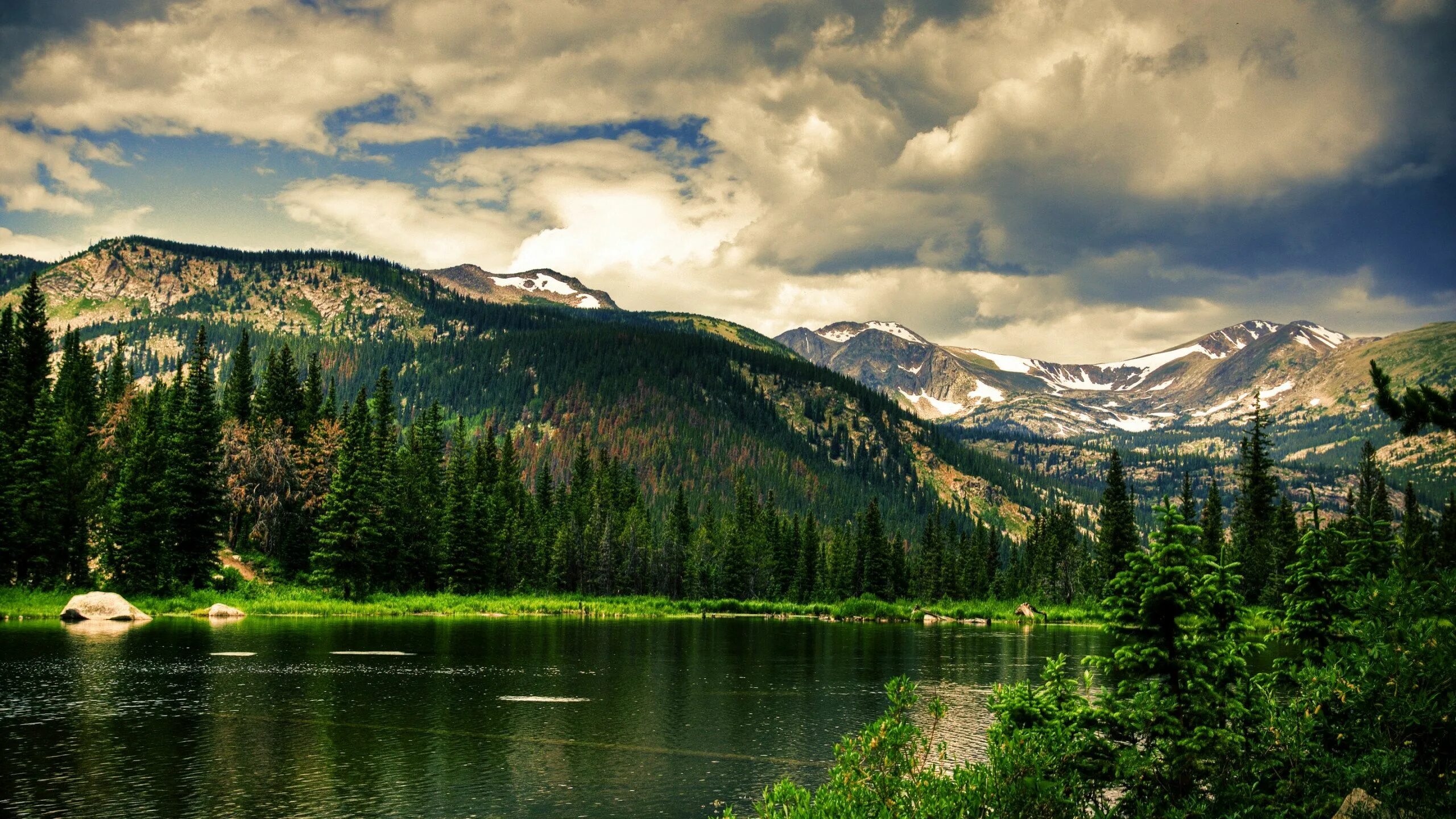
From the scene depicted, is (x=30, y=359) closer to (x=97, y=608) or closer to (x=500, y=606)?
(x=97, y=608)

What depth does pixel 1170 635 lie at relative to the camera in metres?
21.6

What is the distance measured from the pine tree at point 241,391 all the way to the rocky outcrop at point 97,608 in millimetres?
39899

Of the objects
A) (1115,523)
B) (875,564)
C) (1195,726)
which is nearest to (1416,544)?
(1195,726)

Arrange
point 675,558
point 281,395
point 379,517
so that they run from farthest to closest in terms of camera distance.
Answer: point 675,558 < point 281,395 < point 379,517

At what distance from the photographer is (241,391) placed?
119312 mm

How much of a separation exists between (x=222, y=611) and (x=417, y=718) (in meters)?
53.5

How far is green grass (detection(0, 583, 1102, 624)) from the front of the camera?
277 feet

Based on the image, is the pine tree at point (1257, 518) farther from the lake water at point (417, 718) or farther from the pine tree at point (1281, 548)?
the lake water at point (417, 718)

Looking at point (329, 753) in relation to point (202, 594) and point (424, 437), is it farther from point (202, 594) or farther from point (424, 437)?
point (424, 437)

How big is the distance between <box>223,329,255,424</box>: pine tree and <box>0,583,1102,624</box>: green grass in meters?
27.6

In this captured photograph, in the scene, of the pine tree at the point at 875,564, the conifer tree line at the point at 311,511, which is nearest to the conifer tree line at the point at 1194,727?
the conifer tree line at the point at 311,511

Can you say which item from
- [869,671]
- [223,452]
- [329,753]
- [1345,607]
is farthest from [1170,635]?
[223,452]

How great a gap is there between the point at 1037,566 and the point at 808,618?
5031 cm

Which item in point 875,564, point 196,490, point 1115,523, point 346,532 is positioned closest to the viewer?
point 196,490
